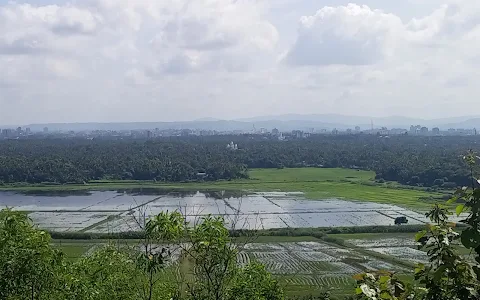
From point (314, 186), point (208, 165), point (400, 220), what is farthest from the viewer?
point (208, 165)

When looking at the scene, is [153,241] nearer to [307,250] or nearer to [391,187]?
[307,250]

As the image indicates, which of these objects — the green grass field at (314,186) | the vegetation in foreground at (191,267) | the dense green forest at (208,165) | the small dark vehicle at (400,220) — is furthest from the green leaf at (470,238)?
the dense green forest at (208,165)

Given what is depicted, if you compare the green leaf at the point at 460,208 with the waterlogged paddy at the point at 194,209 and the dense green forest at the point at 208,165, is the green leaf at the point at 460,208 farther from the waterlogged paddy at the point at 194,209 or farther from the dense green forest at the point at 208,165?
the dense green forest at the point at 208,165

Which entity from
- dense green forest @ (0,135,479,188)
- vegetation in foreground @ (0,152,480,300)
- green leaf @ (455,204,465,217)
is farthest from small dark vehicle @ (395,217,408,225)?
green leaf @ (455,204,465,217)

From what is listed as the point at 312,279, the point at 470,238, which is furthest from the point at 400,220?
the point at 470,238

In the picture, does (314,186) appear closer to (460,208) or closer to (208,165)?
(208,165)

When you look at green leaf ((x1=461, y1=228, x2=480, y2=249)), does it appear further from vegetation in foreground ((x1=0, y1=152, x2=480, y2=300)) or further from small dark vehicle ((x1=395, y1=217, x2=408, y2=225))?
small dark vehicle ((x1=395, y1=217, x2=408, y2=225))
